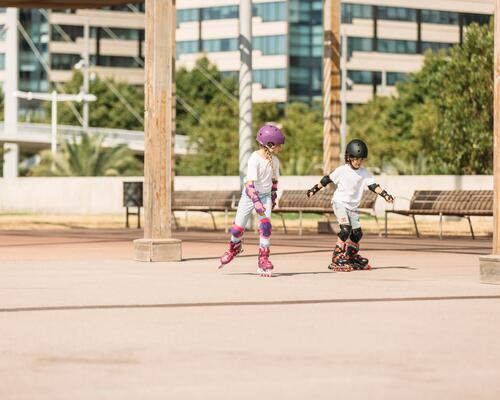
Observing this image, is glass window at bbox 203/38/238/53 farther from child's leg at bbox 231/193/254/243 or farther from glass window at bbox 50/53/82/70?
child's leg at bbox 231/193/254/243

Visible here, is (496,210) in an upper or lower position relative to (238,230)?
upper

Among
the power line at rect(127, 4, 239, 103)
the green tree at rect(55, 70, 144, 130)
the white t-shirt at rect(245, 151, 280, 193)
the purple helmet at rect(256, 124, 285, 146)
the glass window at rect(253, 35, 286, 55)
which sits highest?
the glass window at rect(253, 35, 286, 55)

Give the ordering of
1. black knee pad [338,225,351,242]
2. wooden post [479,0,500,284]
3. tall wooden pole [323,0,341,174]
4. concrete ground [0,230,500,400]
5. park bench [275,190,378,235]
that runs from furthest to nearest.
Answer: tall wooden pole [323,0,341,174] → park bench [275,190,378,235] → black knee pad [338,225,351,242] → wooden post [479,0,500,284] → concrete ground [0,230,500,400]

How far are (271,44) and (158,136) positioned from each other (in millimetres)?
93988

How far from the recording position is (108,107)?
95375 millimetres

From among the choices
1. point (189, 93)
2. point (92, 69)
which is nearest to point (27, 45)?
point (92, 69)

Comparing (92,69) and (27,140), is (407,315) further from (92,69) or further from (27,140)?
(92,69)

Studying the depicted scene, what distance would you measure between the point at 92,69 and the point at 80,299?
104876 mm

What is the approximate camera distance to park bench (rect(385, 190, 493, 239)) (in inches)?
868

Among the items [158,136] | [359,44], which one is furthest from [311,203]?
[359,44]

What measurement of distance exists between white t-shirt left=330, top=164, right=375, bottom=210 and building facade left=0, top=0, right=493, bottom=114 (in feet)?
298

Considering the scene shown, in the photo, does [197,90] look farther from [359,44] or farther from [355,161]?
[355,161]

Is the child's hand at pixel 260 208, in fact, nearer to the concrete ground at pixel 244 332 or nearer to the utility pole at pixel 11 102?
the concrete ground at pixel 244 332

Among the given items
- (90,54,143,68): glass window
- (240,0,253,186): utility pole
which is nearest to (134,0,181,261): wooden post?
(240,0,253,186): utility pole
